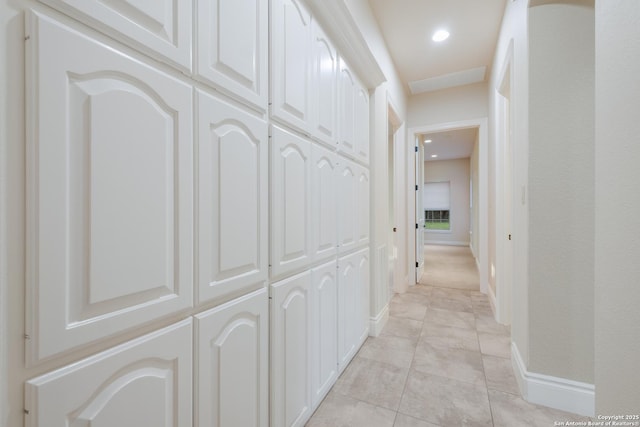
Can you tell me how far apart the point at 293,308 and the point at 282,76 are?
3.59ft

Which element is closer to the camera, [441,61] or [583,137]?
[583,137]

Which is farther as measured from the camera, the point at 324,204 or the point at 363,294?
the point at 363,294

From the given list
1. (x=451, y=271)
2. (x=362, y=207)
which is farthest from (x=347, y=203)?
(x=451, y=271)

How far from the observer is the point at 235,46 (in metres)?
1.00

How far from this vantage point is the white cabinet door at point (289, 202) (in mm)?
1226

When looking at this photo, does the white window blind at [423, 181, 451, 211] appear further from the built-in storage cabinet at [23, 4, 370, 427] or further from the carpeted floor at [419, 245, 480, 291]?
the built-in storage cabinet at [23, 4, 370, 427]

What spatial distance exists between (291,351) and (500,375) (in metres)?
1.62

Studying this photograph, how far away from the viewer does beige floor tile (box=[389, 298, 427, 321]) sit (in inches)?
121

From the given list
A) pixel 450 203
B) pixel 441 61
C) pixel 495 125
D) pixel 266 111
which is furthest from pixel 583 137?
pixel 450 203

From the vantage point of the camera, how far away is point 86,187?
0.60m

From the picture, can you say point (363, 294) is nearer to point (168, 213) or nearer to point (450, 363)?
point (450, 363)

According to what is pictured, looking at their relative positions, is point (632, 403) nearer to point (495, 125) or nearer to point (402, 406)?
point (402, 406)

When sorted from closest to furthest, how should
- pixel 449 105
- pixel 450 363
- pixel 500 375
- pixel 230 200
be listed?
1. pixel 230 200
2. pixel 500 375
3. pixel 450 363
4. pixel 449 105

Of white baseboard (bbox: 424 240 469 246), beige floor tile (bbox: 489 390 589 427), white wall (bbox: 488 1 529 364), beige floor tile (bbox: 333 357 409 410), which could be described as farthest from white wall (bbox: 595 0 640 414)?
white baseboard (bbox: 424 240 469 246)
